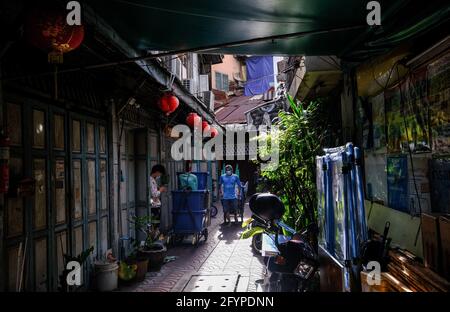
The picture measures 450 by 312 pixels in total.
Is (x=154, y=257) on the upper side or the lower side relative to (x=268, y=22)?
lower

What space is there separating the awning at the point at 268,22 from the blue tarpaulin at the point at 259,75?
24.8 m

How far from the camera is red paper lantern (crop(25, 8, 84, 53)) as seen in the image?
11.1ft

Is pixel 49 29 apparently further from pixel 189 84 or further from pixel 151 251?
pixel 189 84

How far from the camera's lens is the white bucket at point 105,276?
677 centimetres

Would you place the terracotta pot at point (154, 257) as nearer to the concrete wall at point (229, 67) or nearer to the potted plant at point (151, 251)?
the potted plant at point (151, 251)

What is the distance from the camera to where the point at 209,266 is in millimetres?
8719

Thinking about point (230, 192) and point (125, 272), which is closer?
point (125, 272)

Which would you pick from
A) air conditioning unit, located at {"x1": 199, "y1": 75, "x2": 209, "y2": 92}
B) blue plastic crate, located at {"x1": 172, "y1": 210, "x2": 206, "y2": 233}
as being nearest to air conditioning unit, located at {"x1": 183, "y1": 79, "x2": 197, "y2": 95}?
air conditioning unit, located at {"x1": 199, "y1": 75, "x2": 209, "y2": 92}

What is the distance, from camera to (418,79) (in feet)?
13.4

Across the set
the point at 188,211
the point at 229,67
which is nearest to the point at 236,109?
the point at 229,67

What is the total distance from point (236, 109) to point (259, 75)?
660 centimetres

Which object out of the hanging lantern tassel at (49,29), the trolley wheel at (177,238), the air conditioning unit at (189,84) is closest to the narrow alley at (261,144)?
the hanging lantern tassel at (49,29)

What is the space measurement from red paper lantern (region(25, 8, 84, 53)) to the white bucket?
15.5 feet

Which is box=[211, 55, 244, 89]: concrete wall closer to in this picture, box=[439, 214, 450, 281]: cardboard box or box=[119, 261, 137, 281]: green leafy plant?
box=[119, 261, 137, 281]: green leafy plant
